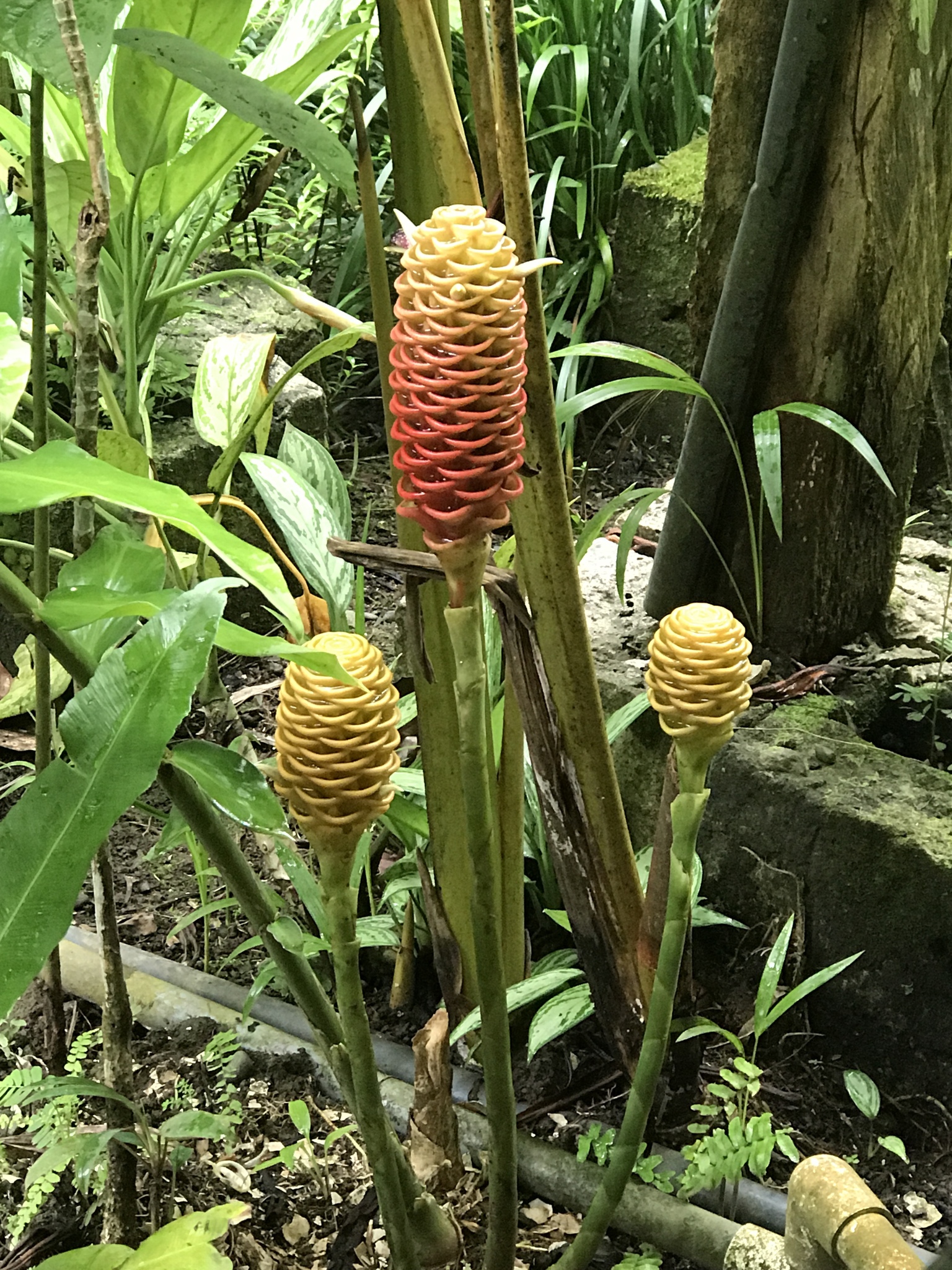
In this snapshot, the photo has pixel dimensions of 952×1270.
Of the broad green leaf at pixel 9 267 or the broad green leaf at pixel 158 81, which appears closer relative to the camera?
the broad green leaf at pixel 9 267

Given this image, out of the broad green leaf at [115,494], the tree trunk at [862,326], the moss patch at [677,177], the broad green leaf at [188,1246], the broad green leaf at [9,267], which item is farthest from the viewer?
the moss patch at [677,177]

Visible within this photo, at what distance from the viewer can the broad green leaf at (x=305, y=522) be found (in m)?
0.87

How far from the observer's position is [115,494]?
0.35 m

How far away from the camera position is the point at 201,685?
96cm

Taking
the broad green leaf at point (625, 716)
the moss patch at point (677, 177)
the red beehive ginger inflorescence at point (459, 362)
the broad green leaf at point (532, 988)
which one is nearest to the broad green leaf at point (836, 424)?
the broad green leaf at point (625, 716)

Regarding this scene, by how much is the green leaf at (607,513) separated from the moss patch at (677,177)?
139cm

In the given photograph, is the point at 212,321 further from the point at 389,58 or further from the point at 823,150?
the point at 389,58

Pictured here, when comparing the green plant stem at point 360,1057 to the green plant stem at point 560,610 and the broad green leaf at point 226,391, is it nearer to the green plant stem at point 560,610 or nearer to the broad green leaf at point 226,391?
the green plant stem at point 560,610

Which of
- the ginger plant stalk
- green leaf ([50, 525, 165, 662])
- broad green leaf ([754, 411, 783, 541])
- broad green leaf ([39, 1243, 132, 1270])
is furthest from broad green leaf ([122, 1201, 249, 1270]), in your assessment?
broad green leaf ([754, 411, 783, 541])

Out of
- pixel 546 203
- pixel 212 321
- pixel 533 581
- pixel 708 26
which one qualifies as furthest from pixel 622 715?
pixel 708 26

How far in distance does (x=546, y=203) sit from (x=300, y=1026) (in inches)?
74.0

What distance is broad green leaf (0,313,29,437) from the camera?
0.36 meters

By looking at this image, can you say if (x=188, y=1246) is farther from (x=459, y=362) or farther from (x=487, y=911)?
(x=459, y=362)

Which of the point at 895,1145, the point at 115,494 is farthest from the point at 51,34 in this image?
the point at 895,1145
